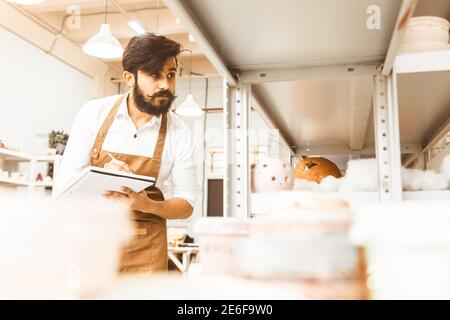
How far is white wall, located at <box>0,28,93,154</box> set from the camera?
3.39 meters

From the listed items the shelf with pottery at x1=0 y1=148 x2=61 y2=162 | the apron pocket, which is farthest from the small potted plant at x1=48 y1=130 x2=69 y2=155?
the apron pocket

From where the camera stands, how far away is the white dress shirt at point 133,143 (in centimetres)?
118

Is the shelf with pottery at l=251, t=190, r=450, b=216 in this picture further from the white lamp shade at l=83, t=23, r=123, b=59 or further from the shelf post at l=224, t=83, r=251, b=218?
the white lamp shade at l=83, t=23, r=123, b=59

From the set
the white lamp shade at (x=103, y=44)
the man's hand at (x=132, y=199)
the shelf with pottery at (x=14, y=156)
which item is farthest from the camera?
the white lamp shade at (x=103, y=44)

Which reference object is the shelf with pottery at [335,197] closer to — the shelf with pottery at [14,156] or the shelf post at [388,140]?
the shelf post at [388,140]

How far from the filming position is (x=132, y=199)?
3.07 feet

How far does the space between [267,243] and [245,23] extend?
1.70 feet

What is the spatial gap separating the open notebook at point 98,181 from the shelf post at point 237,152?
0.87 feet

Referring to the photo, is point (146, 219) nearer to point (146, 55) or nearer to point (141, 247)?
point (141, 247)

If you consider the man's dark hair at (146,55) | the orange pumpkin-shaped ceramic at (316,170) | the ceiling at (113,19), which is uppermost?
the ceiling at (113,19)

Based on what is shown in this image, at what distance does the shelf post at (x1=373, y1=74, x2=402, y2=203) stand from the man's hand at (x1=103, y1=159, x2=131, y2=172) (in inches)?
25.3

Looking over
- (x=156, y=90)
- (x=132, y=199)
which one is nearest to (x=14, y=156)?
(x=156, y=90)

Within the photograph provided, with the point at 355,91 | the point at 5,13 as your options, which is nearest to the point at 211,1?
the point at 355,91

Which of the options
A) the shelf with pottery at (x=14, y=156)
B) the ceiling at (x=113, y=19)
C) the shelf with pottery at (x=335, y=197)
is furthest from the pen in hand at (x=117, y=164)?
the ceiling at (x=113, y=19)
